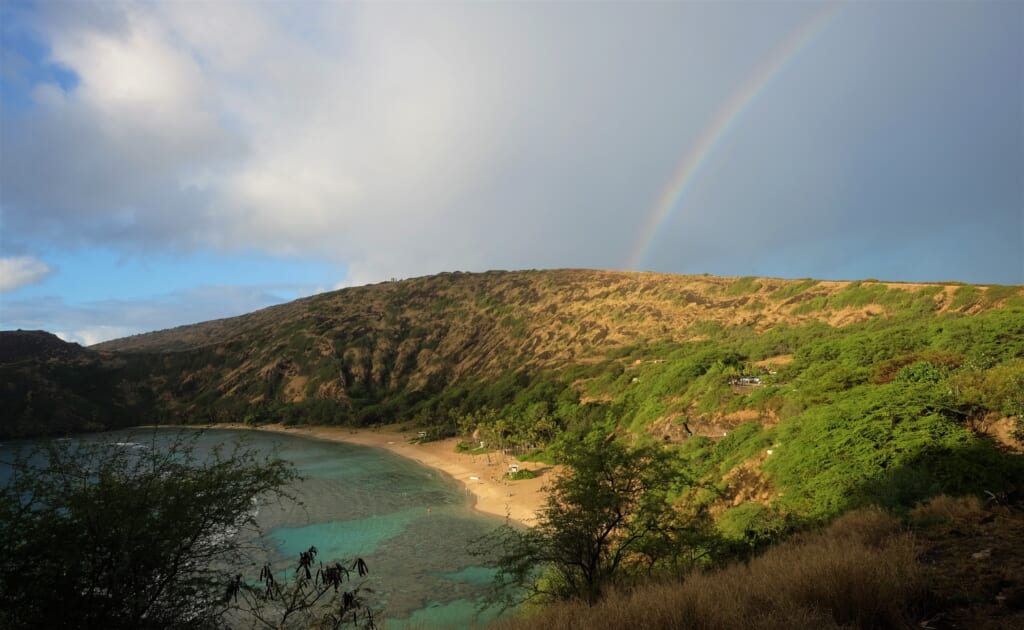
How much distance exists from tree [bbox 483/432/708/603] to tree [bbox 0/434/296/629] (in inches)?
349

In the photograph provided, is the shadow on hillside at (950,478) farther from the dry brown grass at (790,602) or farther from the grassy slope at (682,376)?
the dry brown grass at (790,602)

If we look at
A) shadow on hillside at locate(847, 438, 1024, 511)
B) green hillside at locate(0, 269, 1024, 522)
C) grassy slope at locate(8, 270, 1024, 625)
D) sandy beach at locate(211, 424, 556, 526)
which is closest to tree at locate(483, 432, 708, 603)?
green hillside at locate(0, 269, 1024, 522)

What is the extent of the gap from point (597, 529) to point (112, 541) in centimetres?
1271

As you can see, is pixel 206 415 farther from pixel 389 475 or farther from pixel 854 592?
pixel 854 592

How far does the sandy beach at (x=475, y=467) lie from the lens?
43.8 m

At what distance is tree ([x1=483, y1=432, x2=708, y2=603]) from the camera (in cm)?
1529

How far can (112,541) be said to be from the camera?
802cm

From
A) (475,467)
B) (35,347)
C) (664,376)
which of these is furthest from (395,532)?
(35,347)

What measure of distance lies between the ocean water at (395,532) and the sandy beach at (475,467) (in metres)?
2.00

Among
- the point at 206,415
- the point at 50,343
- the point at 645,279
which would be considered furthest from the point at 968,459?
the point at 50,343

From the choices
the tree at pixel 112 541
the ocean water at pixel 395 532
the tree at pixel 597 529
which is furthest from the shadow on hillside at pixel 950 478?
the tree at pixel 112 541

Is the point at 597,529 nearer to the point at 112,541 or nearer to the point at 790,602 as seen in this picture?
the point at 790,602

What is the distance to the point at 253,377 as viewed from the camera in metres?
133

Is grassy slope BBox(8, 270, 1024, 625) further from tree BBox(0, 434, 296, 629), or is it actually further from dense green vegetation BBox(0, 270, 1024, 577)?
tree BBox(0, 434, 296, 629)
